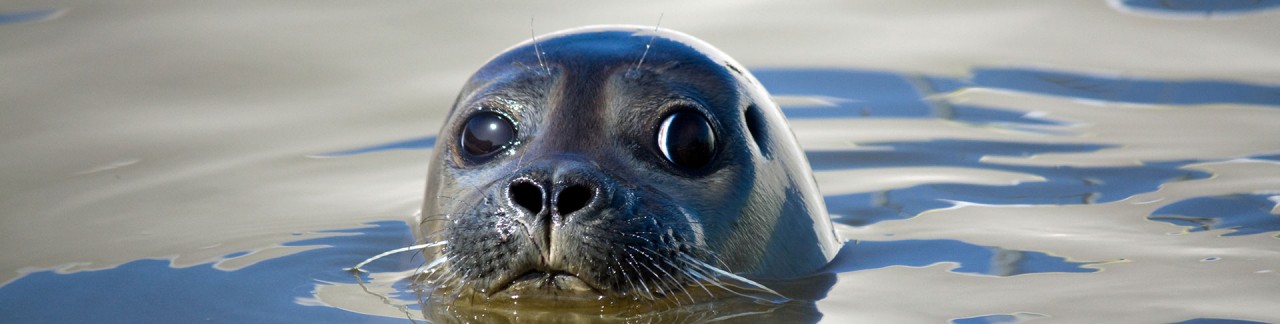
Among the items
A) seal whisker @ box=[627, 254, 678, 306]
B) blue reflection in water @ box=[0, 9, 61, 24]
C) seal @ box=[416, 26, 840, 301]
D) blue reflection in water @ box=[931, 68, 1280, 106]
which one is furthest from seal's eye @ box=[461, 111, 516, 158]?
blue reflection in water @ box=[0, 9, 61, 24]

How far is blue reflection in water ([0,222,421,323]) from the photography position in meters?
4.47

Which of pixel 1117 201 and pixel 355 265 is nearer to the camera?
pixel 355 265

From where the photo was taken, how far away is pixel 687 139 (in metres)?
4.53

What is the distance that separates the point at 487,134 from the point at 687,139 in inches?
21.6

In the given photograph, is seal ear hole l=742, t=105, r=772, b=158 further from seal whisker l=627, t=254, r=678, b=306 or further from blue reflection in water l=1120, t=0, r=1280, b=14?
blue reflection in water l=1120, t=0, r=1280, b=14

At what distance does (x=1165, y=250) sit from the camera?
515 cm

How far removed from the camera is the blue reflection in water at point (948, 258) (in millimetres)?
4965

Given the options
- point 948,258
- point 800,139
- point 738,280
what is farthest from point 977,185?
point 738,280

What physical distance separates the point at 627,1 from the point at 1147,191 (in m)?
3.04

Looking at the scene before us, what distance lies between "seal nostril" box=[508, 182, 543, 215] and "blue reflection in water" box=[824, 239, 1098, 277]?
3.88 ft

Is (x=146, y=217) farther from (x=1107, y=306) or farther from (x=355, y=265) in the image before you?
→ (x=1107, y=306)

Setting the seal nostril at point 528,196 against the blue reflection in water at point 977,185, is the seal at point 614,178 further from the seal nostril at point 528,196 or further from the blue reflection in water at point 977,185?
the blue reflection in water at point 977,185

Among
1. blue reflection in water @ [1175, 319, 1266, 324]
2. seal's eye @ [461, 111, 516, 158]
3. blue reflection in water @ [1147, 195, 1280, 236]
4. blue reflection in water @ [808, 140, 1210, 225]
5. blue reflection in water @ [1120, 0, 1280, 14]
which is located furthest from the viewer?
blue reflection in water @ [1120, 0, 1280, 14]

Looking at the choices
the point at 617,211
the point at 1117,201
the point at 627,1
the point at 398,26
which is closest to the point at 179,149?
the point at 398,26
